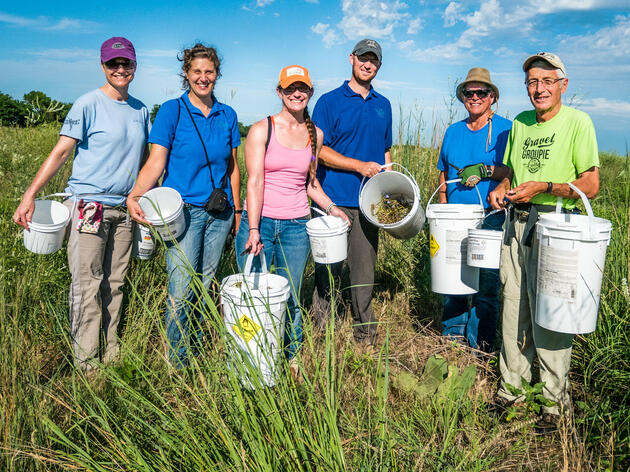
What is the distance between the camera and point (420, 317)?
14.0 ft

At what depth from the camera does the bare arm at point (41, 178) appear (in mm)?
2801

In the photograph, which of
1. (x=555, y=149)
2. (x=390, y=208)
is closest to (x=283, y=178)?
(x=390, y=208)

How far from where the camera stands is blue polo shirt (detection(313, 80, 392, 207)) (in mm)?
3385

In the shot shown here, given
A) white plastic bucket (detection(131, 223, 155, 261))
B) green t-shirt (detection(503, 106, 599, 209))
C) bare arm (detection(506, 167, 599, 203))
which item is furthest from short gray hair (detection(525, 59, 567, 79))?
white plastic bucket (detection(131, 223, 155, 261))

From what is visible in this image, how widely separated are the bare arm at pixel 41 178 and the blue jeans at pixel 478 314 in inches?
108

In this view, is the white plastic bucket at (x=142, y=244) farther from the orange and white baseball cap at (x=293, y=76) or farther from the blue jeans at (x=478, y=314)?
the blue jeans at (x=478, y=314)

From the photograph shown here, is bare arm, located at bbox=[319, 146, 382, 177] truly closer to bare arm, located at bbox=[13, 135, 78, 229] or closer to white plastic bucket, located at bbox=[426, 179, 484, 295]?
white plastic bucket, located at bbox=[426, 179, 484, 295]

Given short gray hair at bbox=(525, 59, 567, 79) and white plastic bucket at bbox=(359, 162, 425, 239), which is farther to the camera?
white plastic bucket at bbox=(359, 162, 425, 239)

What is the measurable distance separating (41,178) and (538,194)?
286 centimetres

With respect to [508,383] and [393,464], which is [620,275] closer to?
[508,383]

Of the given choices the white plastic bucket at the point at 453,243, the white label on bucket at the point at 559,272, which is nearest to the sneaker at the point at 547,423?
the white label on bucket at the point at 559,272

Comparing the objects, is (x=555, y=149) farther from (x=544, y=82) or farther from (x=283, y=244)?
(x=283, y=244)

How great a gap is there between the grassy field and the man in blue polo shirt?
466 mm

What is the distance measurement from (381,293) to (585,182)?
7.85 feet
